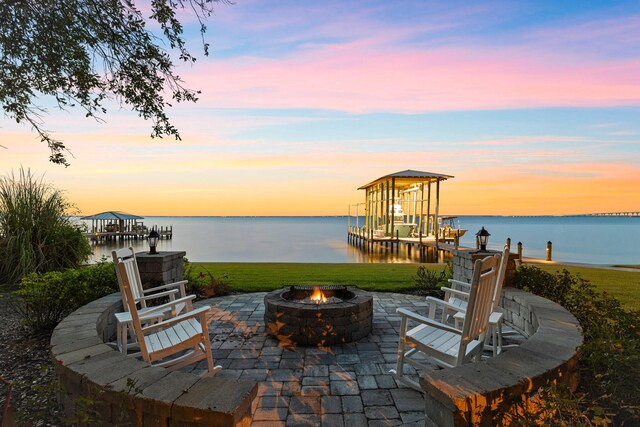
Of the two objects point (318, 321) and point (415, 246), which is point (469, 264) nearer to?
point (318, 321)

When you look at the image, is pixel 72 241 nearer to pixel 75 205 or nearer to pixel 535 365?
pixel 75 205

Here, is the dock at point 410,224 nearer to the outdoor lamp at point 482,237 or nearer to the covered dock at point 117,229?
the outdoor lamp at point 482,237

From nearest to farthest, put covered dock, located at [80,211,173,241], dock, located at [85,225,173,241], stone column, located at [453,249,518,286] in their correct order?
stone column, located at [453,249,518,286]
covered dock, located at [80,211,173,241]
dock, located at [85,225,173,241]

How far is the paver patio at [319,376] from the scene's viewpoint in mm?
2271

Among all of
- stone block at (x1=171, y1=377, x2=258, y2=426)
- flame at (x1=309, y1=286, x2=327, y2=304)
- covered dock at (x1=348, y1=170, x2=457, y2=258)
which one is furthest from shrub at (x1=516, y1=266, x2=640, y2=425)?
covered dock at (x1=348, y1=170, x2=457, y2=258)

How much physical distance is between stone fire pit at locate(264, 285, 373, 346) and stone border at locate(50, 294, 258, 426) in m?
1.85

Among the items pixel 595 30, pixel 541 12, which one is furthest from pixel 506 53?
pixel 595 30

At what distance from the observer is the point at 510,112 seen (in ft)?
32.1

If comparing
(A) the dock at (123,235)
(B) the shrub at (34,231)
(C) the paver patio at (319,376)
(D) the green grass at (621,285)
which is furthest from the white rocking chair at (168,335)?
(A) the dock at (123,235)

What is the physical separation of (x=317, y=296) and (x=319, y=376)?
1.47 meters

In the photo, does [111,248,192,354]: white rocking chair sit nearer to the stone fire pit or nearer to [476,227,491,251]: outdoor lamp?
the stone fire pit

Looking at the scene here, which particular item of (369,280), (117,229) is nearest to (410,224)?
(369,280)

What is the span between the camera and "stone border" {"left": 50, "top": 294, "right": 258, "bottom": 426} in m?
1.47

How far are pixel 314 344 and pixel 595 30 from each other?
641cm
